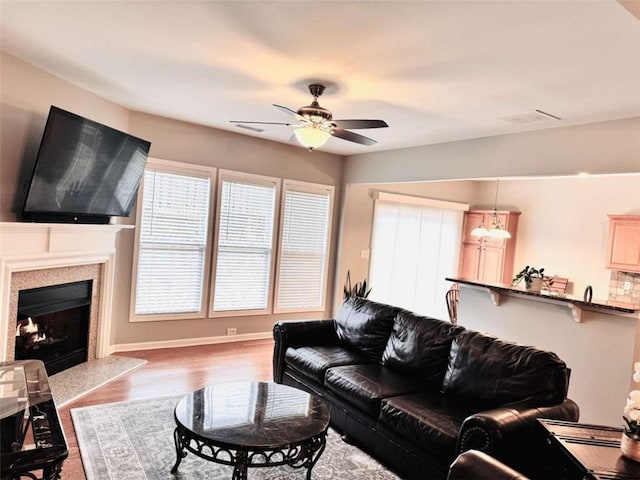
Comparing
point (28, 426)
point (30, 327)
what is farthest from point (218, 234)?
point (28, 426)

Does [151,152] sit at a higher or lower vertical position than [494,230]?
higher

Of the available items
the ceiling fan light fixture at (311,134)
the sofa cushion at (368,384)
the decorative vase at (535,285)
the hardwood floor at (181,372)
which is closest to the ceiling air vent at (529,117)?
the decorative vase at (535,285)

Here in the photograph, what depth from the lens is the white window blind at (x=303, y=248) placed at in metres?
6.03

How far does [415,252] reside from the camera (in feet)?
24.3

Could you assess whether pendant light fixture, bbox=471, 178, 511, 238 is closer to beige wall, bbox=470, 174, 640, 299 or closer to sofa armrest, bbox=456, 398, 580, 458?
beige wall, bbox=470, 174, 640, 299

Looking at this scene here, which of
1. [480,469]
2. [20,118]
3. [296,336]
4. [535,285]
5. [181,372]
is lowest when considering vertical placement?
[181,372]

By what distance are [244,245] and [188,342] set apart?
1.42m

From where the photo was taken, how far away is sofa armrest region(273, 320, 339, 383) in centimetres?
394

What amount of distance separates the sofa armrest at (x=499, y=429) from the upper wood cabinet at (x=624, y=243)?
15.6 ft

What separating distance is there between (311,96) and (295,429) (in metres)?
2.64

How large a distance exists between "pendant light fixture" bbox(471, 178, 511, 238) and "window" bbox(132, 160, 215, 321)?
4.22 m

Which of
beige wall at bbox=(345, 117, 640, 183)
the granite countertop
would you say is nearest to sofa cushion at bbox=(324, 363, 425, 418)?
the granite countertop

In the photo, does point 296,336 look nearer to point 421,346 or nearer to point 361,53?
point 421,346

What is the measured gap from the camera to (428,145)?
16.7 feet
